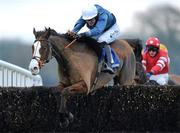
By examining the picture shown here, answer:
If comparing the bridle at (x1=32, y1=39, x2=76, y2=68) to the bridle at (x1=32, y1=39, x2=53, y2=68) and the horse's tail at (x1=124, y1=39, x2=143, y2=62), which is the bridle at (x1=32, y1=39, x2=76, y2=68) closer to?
the bridle at (x1=32, y1=39, x2=53, y2=68)

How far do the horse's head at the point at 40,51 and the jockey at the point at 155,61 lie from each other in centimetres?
378

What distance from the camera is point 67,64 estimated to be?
10.7 m

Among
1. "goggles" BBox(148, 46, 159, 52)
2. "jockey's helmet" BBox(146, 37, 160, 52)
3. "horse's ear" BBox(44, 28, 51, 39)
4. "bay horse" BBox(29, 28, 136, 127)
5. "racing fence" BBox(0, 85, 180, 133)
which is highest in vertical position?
"jockey's helmet" BBox(146, 37, 160, 52)

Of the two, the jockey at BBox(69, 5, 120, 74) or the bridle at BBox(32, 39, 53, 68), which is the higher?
the jockey at BBox(69, 5, 120, 74)

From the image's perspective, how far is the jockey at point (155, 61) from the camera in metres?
13.7

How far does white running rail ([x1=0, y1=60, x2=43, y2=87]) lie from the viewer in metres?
13.1

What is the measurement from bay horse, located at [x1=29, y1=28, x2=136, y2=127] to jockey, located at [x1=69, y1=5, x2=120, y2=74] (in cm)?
23

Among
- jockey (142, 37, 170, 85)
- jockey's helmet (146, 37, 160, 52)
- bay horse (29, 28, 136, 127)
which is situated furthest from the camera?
jockey (142, 37, 170, 85)

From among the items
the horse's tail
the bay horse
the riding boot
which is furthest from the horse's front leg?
the horse's tail

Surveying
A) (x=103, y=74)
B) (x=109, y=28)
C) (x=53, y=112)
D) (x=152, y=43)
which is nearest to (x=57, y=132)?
(x=53, y=112)

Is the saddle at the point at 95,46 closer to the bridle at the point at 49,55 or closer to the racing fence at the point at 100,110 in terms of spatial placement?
the bridle at the point at 49,55

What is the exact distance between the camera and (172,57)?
17.1 m

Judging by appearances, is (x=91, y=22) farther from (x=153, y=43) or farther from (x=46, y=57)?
(x=153, y=43)

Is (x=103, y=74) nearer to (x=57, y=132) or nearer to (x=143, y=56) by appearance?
(x=57, y=132)
